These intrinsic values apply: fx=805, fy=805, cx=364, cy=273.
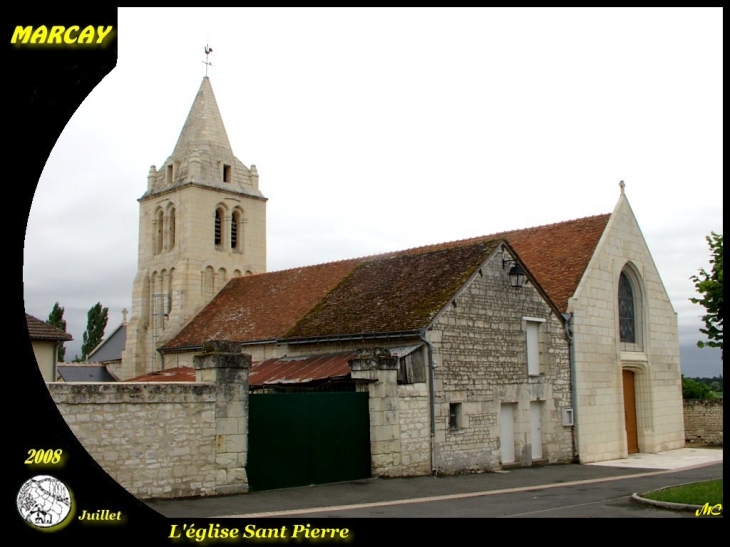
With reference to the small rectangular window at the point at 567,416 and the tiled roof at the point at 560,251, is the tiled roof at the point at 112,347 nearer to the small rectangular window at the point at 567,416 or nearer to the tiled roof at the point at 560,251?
the tiled roof at the point at 560,251

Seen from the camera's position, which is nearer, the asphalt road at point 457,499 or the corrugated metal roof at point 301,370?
the asphalt road at point 457,499

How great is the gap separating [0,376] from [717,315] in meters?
14.7

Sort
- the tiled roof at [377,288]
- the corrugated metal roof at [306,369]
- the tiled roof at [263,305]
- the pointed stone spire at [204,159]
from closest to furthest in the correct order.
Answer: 1. the corrugated metal roof at [306,369]
2. the tiled roof at [377,288]
3. the tiled roof at [263,305]
4. the pointed stone spire at [204,159]

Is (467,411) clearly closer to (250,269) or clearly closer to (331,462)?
(331,462)

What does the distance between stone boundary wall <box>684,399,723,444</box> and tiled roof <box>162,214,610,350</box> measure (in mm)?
8867

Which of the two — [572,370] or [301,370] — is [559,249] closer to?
[572,370]

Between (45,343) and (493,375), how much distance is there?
42.1 ft

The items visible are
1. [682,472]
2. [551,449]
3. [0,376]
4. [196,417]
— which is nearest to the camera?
[0,376]

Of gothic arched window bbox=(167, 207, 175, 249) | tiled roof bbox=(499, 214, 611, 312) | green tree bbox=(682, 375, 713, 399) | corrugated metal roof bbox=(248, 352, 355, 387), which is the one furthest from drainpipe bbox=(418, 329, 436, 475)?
gothic arched window bbox=(167, 207, 175, 249)

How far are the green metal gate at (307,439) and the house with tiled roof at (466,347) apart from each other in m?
0.05

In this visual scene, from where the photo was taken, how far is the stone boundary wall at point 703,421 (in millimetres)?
28484

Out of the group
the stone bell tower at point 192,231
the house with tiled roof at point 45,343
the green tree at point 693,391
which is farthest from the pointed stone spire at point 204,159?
the green tree at point 693,391
